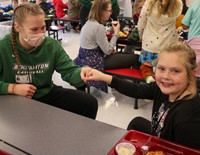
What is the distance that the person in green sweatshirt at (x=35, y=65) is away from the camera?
178 cm

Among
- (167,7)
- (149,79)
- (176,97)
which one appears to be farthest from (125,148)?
(167,7)

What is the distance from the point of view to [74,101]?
195cm

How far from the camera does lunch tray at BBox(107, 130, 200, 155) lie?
109 cm

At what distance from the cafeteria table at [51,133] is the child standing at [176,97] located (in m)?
0.27

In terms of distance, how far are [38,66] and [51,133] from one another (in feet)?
2.58

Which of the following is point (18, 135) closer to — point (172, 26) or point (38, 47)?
point (38, 47)

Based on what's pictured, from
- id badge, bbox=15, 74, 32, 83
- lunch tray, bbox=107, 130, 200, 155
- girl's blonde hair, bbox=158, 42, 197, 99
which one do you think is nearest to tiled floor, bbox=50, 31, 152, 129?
id badge, bbox=15, 74, 32, 83

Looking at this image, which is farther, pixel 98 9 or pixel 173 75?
pixel 98 9

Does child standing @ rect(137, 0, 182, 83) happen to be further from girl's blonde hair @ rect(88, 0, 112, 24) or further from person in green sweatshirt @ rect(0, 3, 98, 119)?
person in green sweatshirt @ rect(0, 3, 98, 119)

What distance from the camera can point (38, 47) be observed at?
1.89m

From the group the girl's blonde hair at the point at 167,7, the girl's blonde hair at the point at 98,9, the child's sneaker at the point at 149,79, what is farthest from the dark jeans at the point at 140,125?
the girl's blonde hair at the point at 98,9

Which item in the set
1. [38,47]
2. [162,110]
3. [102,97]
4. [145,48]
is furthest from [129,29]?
[162,110]

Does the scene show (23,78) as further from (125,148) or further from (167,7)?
(167,7)

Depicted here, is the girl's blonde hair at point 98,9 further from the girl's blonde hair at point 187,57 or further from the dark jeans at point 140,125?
the girl's blonde hair at point 187,57
